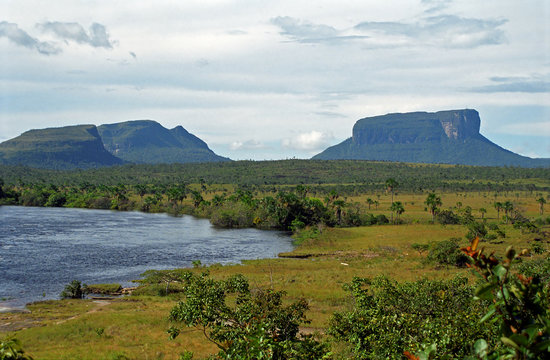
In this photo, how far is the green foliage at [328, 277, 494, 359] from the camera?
10.6 m

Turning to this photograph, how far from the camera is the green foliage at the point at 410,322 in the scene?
1059cm

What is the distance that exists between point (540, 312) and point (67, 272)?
2829 inches

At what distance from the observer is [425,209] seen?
146 metres

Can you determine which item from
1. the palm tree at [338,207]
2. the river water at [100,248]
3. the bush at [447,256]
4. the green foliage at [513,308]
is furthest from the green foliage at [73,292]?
the palm tree at [338,207]

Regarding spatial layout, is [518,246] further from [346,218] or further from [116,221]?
[116,221]

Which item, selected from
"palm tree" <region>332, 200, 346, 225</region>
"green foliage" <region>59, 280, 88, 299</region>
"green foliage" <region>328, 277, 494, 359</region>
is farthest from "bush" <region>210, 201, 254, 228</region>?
"green foliage" <region>328, 277, 494, 359</region>

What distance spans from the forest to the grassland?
0.72ft

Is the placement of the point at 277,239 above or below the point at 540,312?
below

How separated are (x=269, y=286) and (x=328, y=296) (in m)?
6.75

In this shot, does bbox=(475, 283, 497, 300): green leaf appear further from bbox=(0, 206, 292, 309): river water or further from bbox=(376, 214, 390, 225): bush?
bbox=(376, 214, 390, 225): bush

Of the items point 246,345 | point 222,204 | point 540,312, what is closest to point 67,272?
point 246,345

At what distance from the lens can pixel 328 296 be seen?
50.6 meters

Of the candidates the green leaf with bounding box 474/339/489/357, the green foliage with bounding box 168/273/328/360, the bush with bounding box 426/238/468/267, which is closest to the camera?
the green leaf with bounding box 474/339/489/357

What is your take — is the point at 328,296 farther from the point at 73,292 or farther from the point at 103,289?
the point at 73,292
